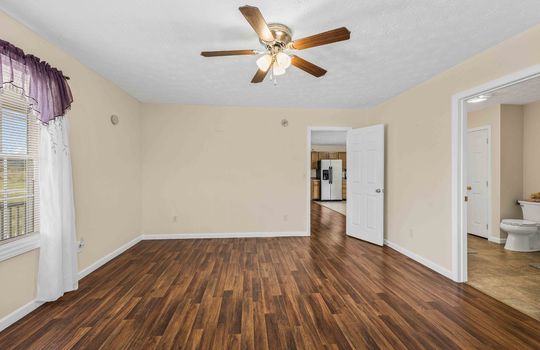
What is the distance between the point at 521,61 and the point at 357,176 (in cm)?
262

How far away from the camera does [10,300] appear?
1.93 meters

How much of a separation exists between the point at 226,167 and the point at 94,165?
204 centimetres

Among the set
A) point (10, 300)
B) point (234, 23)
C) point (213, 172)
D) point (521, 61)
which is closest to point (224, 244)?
point (213, 172)

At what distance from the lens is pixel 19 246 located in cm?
198

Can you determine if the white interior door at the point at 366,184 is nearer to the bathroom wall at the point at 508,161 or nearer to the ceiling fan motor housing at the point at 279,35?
the bathroom wall at the point at 508,161

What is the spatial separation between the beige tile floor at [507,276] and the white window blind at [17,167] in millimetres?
4507

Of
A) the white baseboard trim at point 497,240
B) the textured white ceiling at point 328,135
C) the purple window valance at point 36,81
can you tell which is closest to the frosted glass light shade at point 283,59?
the purple window valance at point 36,81

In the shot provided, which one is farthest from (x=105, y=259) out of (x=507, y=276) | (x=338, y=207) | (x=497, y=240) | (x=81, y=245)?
(x=338, y=207)

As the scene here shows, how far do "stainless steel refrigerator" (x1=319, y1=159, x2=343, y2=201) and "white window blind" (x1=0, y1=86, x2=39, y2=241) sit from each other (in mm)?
8776

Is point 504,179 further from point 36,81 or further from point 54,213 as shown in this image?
point 36,81

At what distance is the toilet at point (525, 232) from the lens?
3.58 m

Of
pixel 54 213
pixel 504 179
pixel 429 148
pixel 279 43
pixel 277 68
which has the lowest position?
pixel 54 213

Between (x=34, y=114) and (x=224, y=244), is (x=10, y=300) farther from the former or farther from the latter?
(x=224, y=244)

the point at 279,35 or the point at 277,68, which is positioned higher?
the point at 279,35
